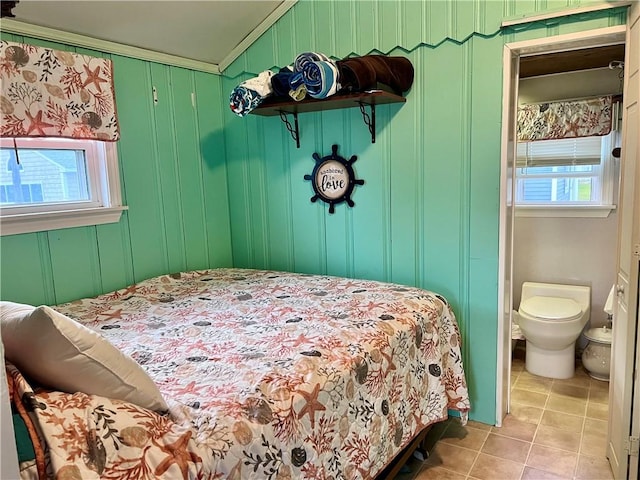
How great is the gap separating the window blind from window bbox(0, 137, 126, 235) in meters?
2.87

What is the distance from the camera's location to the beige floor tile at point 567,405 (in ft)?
8.88

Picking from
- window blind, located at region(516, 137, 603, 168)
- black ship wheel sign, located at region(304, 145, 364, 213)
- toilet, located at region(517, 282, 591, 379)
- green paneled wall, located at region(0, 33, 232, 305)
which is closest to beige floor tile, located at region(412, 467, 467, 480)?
toilet, located at region(517, 282, 591, 379)

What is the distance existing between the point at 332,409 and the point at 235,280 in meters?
1.37

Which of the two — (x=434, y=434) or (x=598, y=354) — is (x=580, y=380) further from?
(x=434, y=434)

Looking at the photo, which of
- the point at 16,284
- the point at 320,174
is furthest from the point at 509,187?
the point at 16,284

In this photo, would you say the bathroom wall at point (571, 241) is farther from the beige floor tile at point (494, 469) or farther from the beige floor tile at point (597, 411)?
the beige floor tile at point (494, 469)

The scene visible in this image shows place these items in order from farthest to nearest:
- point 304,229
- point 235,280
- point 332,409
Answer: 1. point 304,229
2. point 235,280
3. point 332,409

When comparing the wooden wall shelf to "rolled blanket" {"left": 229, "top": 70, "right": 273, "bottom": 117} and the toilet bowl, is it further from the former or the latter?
the toilet bowl

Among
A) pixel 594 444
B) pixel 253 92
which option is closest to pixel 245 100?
pixel 253 92

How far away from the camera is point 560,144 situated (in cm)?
345

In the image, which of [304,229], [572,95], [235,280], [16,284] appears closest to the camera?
[16,284]

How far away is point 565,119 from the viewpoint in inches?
131

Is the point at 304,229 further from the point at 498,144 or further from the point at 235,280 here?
the point at 498,144

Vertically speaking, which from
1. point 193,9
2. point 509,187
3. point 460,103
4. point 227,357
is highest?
point 193,9
